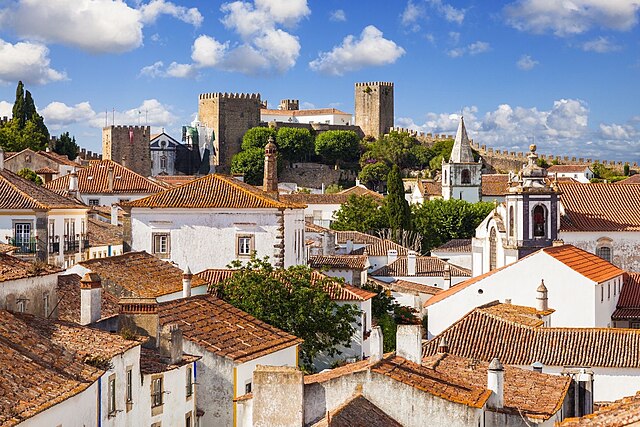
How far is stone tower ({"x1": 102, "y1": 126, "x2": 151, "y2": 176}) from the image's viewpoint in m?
112

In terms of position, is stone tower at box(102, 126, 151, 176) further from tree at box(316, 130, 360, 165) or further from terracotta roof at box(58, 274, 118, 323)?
terracotta roof at box(58, 274, 118, 323)

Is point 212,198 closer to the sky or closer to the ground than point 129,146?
closer to the ground

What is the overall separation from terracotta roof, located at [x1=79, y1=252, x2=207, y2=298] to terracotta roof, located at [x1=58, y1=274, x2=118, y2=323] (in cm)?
221

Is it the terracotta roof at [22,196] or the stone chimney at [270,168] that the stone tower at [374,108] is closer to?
the stone chimney at [270,168]

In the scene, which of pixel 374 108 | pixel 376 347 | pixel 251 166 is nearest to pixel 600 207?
pixel 376 347

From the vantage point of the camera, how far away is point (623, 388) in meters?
35.4

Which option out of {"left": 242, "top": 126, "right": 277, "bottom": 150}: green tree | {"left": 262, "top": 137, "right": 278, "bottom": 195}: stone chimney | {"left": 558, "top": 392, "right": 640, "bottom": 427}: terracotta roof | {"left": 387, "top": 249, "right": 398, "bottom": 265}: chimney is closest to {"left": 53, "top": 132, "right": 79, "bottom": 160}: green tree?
{"left": 242, "top": 126, "right": 277, "bottom": 150}: green tree

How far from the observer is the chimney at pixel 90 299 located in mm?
23016

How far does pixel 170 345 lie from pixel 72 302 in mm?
3005

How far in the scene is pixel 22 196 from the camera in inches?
1534

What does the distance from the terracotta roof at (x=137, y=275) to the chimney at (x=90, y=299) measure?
5.12m

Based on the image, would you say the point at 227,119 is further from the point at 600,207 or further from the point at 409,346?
the point at 409,346

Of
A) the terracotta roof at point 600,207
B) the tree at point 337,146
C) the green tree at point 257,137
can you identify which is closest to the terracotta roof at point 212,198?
the terracotta roof at point 600,207

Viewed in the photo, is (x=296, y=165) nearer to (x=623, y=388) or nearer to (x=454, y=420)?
(x=623, y=388)
